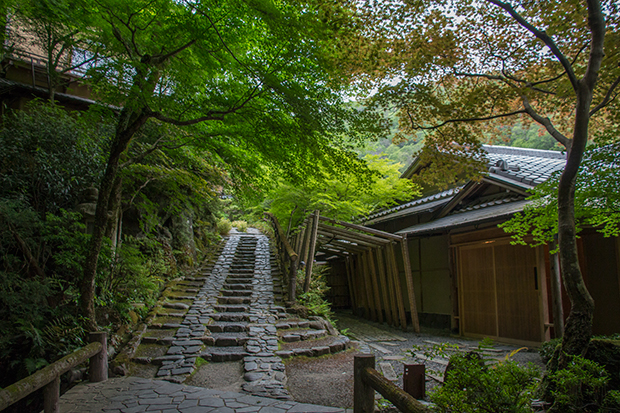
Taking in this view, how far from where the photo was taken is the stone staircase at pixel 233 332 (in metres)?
5.75

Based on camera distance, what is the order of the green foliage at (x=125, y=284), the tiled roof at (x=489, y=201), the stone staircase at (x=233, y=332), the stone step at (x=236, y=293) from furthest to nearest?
1. the stone step at (x=236, y=293)
2. the tiled roof at (x=489, y=201)
3. the green foliage at (x=125, y=284)
4. the stone staircase at (x=233, y=332)

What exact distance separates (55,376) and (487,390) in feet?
14.7

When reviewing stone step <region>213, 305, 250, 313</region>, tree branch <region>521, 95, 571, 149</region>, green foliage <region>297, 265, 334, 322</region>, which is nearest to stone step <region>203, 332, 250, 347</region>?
stone step <region>213, 305, 250, 313</region>

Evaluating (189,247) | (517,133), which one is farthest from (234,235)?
(517,133)

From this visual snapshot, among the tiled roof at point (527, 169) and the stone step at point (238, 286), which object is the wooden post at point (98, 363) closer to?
the stone step at point (238, 286)

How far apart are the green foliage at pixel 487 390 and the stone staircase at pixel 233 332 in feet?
9.23

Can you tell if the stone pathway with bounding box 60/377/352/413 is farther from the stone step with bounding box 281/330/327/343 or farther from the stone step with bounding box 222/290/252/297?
the stone step with bounding box 222/290/252/297

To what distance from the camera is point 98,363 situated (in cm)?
530

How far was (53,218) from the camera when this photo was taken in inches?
251

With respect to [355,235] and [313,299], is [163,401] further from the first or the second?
[355,235]

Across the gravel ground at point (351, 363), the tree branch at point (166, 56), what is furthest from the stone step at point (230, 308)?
the tree branch at point (166, 56)

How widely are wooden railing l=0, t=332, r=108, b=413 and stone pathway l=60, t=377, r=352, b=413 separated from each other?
0.96 feet

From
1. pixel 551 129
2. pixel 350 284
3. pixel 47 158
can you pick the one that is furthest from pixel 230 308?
pixel 551 129

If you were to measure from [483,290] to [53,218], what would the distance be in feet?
33.3
